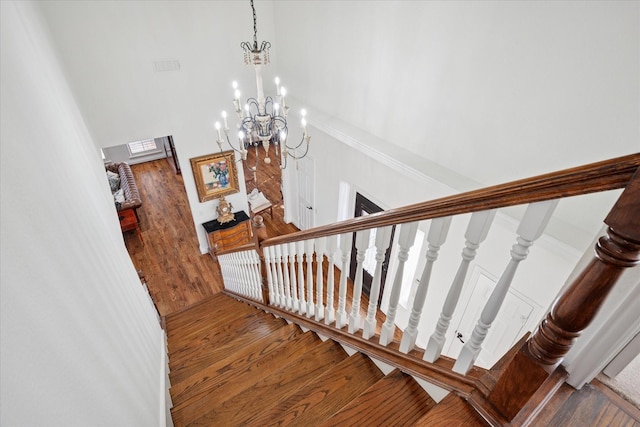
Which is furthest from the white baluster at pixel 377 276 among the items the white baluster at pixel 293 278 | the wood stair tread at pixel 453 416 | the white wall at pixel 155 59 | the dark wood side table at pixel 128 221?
the dark wood side table at pixel 128 221

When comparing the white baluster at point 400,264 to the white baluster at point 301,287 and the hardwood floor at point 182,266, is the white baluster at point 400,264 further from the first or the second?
the white baluster at point 301,287

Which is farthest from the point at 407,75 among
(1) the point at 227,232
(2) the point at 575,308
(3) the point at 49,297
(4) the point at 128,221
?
(4) the point at 128,221

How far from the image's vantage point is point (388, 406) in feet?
3.97

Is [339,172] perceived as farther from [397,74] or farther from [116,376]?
[116,376]

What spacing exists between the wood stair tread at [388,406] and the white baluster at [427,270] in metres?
0.15

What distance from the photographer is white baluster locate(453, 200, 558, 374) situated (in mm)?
792

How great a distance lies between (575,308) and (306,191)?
16.6 feet

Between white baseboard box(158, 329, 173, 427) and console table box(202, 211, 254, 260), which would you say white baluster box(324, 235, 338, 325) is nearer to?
white baseboard box(158, 329, 173, 427)

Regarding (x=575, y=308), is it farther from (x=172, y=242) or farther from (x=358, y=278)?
(x=172, y=242)

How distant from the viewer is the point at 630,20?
1777 mm

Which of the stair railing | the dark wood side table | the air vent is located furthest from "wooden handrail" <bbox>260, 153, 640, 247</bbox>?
the dark wood side table

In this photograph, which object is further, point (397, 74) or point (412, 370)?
point (397, 74)

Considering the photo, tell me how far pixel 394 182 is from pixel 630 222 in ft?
9.94

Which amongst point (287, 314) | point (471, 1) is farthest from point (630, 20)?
point (287, 314)
